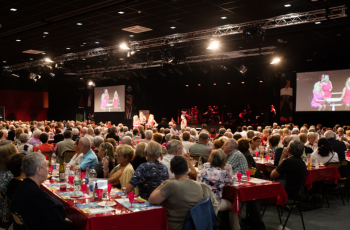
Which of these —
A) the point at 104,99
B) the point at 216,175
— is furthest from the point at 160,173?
the point at 104,99

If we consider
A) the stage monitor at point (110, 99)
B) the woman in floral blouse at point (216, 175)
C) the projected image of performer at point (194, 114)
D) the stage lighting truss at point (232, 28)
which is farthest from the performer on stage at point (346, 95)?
the stage monitor at point (110, 99)

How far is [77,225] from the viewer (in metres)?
2.95

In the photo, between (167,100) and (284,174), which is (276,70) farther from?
(284,174)

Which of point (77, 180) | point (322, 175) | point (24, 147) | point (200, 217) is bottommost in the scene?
point (322, 175)

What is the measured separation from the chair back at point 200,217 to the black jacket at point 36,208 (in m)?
1.09

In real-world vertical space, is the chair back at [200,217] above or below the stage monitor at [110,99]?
below

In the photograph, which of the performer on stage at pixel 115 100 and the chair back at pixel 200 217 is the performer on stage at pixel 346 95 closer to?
the chair back at pixel 200 217

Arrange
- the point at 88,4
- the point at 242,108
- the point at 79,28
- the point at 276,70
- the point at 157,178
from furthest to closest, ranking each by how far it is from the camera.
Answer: the point at 242,108 < the point at 276,70 < the point at 79,28 < the point at 88,4 < the point at 157,178

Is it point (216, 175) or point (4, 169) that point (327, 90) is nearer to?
point (216, 175)

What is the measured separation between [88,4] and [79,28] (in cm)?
244

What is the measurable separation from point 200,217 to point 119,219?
2.38 ft

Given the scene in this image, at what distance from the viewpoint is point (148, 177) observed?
3695 mm

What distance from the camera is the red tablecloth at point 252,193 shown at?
13.5 feet

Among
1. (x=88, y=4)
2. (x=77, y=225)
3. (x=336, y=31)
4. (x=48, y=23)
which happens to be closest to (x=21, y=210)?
(x=77, y=225)
